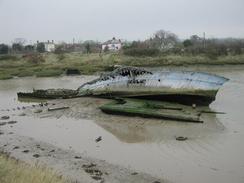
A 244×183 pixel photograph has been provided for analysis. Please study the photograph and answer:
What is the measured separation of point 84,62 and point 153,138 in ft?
169

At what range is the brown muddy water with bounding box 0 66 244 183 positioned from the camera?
12297 mm

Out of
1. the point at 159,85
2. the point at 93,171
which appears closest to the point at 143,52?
the point at 159,85

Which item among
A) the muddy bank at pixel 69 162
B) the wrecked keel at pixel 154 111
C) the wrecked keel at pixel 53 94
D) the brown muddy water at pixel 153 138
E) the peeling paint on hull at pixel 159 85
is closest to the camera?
the muddy bank at pixel 69 162

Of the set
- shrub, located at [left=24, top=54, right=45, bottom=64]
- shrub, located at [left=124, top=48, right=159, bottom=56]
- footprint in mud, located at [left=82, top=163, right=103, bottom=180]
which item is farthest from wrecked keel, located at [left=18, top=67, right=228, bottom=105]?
shrub, located at [left=24, top=54, right=45, bottom=64]

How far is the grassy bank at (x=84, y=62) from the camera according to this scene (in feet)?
185

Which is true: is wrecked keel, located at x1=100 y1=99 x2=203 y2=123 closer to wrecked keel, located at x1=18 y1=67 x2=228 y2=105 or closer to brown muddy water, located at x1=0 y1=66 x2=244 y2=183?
brown muddy water, located at x1=0 y1=66 x2=244 y2=183

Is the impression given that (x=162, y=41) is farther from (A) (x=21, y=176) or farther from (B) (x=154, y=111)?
(A) (x=21, y=176)

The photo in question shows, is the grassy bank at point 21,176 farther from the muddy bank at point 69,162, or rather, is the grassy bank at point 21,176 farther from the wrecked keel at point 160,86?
the wrecked keel at point 160,86

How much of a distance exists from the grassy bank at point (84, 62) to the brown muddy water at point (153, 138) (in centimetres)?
3102

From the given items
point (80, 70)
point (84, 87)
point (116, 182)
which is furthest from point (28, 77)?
point (116, 182)

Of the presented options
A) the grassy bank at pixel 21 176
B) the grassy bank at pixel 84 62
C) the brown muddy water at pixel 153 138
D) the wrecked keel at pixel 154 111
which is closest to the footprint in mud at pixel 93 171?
the brown muddy water at pixel 153 138

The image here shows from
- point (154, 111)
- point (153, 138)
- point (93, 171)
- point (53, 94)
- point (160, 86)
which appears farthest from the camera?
point (53, 94)

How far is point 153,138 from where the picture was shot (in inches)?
647

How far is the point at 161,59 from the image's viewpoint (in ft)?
209
